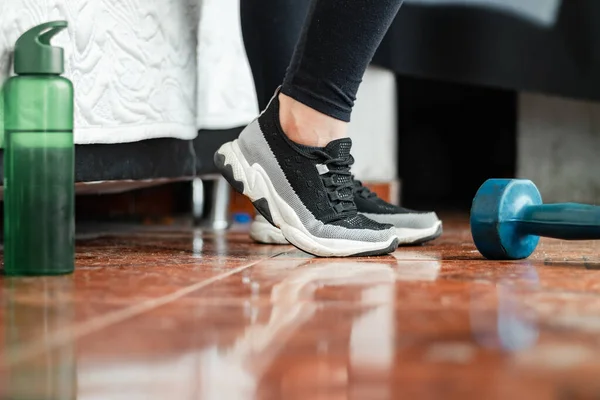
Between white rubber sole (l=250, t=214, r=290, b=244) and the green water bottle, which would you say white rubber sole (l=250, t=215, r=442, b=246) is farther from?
the green water bottle

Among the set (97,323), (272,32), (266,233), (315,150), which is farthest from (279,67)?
(97,323)

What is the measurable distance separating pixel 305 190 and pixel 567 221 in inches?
14.3

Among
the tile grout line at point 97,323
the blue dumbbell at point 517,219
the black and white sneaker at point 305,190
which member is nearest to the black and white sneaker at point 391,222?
the black and white sneaker at point 305,190

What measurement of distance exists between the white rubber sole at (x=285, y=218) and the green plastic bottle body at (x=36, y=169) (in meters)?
0.34

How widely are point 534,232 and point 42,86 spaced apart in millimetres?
650

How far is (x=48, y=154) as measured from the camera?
93 cm

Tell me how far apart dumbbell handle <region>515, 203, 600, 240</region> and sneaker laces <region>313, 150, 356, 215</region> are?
27 cm

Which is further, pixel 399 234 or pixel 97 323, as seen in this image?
pixel 399 234

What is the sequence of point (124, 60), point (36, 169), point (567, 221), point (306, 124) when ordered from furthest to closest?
point (124, 60) → point (306, 124) → point (567, 221) → point (36, 169)

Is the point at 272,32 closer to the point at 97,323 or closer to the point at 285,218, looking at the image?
the point at 285,218

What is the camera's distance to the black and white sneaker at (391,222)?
1.47m

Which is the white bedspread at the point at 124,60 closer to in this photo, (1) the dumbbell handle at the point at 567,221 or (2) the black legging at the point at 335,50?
(2) the black legging at the point at 335,50

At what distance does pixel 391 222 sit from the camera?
1.47m

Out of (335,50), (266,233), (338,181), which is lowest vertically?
(266,233)
